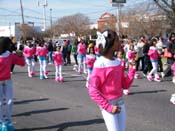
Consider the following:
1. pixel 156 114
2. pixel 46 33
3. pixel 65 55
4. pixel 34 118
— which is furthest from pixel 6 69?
pixel 46 33

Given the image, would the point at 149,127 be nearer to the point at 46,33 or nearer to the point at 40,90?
the point at 40,90

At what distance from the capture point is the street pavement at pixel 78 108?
7.76 meters

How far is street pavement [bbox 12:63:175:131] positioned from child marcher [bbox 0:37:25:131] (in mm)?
528

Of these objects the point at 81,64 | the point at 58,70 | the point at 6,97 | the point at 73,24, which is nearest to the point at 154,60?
the point at 58,70

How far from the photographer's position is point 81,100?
36.1 ft

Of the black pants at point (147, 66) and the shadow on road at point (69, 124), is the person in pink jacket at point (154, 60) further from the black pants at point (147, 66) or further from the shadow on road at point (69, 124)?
the shadow on road at point (69, 124)

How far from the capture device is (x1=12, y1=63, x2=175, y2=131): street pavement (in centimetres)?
776

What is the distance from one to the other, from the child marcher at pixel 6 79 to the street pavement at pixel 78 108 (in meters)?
0.53

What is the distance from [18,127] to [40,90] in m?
5.64

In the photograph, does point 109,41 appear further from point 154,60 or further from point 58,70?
point 58,70

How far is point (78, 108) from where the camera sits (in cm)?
973

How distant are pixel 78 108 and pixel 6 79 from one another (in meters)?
3.03

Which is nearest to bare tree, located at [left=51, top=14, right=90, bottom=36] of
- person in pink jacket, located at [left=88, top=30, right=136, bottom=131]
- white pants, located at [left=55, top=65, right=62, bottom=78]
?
white pants, located at [left=55, top=65, right=62, bottom=78]

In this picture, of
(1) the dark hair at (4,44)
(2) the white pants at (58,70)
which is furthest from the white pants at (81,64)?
(1) the dark hair at (4,44)
